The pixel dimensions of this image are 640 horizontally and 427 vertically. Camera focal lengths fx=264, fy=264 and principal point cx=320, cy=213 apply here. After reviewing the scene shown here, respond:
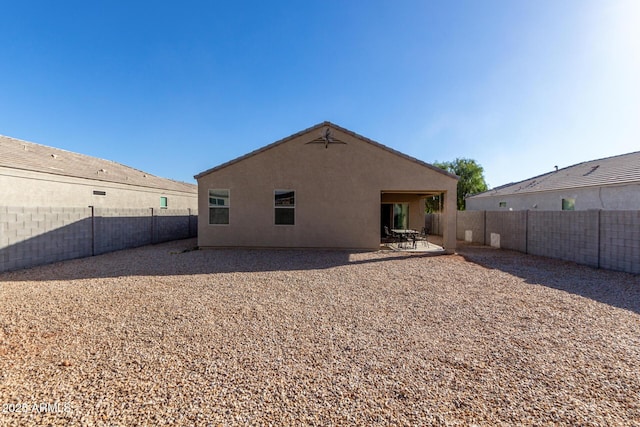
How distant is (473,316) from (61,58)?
2041 centimetres

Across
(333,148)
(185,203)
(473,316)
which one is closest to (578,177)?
(333,148)

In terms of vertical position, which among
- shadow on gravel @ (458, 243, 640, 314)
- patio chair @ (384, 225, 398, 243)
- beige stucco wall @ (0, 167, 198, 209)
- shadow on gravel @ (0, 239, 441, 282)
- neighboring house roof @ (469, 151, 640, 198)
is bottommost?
shadow on gravel @ (458, 243, 640, 314)

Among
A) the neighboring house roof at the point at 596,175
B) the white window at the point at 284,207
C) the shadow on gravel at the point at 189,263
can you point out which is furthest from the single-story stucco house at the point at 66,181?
the neighboring house roof at the point at 596,175

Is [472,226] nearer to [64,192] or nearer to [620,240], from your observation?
[620,240]

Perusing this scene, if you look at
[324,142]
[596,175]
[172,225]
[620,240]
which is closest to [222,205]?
[324,142]

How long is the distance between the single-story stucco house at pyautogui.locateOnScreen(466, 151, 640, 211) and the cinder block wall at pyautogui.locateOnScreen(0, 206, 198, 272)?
22.7 meters

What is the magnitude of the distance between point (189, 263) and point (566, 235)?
12.8m

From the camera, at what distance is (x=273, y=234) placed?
11.1 m

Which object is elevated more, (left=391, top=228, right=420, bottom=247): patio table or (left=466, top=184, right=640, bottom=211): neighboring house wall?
(left=466, top=184, right=640, bottom=211): neighboring house wall

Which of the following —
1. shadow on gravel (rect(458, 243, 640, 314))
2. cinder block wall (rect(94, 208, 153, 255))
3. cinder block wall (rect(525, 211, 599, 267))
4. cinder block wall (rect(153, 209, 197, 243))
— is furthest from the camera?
cinder block wall (rect(153, 209, 197, 243))

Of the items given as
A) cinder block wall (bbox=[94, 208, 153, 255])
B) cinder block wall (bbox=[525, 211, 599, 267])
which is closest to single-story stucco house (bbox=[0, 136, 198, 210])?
cinder block wall (bbox=[94, 208, 153, 255])

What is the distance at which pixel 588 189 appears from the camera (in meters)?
14.1

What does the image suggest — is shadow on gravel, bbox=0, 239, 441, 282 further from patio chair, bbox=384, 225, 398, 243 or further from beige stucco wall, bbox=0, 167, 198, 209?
beige stucco wall, bbox=0, 167, 198, 209

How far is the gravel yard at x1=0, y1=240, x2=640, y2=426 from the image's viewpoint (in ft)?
7.47
